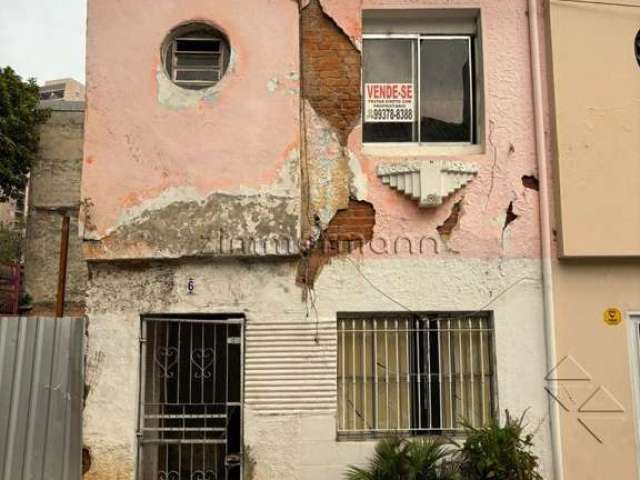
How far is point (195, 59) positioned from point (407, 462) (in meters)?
3.93

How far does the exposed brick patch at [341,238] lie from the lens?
5820mm

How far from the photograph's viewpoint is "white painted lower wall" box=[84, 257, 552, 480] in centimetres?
559

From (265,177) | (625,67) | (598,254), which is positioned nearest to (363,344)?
(265,177)

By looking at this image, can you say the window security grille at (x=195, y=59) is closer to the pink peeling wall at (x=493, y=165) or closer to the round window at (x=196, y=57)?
the round window at (x=196, y=57)

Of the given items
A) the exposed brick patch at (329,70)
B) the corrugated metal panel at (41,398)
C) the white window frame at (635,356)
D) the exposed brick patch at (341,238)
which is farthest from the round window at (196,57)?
the white window frame at (635,356)

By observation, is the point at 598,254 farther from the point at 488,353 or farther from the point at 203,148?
the point at 203,148

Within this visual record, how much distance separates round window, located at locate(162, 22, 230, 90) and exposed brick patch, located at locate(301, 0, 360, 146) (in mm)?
757

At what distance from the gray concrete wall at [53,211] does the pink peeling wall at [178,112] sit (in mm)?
12103

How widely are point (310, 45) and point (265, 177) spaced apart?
1.29 meters

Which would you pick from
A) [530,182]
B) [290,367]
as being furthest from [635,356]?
[290,367]

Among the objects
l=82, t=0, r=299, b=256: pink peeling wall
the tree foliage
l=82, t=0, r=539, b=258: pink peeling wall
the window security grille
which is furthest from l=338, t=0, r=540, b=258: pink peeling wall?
the tree foliage

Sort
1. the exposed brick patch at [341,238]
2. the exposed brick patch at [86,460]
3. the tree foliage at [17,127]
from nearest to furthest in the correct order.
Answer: the exposed brick patch at [86,460], the exposed brick patch at [341,238], the tree foliage at [17,127]

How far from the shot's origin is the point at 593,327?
18.8 feet

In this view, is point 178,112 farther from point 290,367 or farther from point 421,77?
point 290,367
